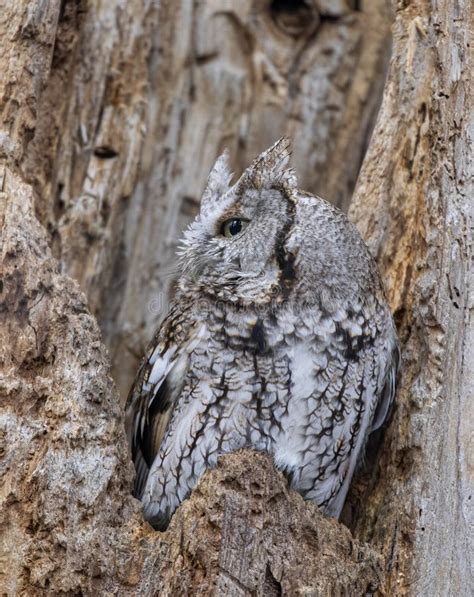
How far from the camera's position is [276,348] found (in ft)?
8.96

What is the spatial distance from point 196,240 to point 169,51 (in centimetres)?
147

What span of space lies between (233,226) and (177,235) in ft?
3.69

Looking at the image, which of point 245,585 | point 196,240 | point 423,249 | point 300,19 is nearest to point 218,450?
point 245,585

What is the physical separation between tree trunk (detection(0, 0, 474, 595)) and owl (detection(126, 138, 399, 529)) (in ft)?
0.54

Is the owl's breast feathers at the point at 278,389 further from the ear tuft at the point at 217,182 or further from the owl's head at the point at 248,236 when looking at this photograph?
the ear tuft at the point at 217,182

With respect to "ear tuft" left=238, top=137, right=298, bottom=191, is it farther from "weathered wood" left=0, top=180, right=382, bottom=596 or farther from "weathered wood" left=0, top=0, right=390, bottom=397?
"weathered wood" left=0, top=180, right=382, bottom=596

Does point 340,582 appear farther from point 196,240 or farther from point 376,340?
point 196,240

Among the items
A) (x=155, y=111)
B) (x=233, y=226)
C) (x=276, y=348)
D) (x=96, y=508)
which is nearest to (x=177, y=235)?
(x=155, y=111)

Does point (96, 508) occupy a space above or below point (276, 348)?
below

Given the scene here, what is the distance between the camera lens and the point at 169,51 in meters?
4.14

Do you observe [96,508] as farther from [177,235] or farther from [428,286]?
[177,235]

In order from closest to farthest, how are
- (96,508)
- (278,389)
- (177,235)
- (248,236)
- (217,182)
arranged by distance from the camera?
(96,508)
(278,389)
(248,236)
(217,182)
(177,235)

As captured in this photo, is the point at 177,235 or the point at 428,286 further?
the point at 177,235

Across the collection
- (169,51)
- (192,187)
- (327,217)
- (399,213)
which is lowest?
(327,217)
